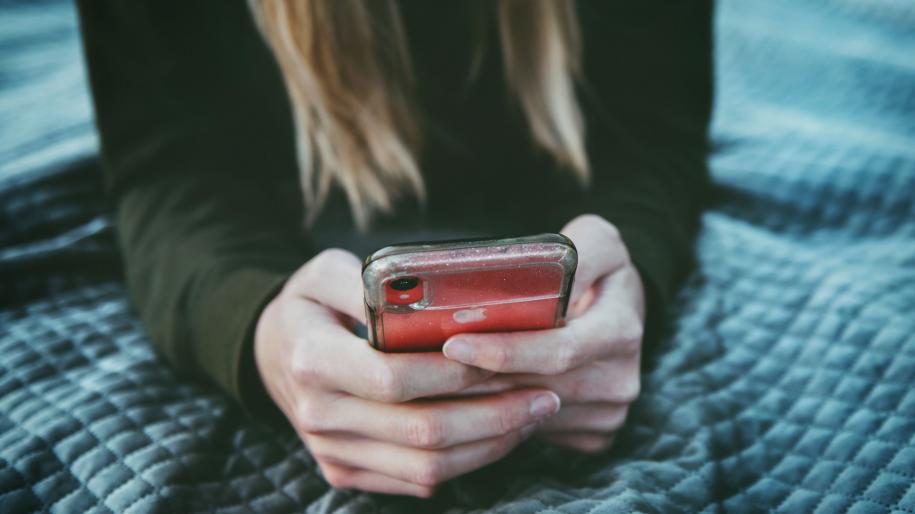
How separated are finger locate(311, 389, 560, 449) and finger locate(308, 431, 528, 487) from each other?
10 mm

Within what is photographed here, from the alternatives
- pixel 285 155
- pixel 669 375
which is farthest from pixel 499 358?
pixel 285 155

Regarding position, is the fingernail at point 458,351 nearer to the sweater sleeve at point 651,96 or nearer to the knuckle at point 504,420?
the knuckle at point 504,420

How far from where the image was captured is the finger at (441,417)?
0.38 metres

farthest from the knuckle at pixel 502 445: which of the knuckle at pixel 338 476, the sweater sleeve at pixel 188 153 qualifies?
the sweater sleeve at pixel 188 153

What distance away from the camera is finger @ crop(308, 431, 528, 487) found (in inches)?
15.3

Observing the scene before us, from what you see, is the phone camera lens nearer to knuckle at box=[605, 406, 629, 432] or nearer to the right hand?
the right hand

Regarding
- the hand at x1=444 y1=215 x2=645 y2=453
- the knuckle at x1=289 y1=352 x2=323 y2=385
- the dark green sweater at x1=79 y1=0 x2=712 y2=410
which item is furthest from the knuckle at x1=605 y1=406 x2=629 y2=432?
the knuckle at x1=289 y1=352 x2=323 y2=385

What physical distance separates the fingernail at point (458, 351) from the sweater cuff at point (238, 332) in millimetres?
175

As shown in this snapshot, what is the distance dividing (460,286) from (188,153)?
444mm

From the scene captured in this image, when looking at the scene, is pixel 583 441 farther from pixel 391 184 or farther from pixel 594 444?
pixel 391 184

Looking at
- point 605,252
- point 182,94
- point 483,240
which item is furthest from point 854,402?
point 182,94

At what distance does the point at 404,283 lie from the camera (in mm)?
326

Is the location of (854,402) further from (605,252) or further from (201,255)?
(201,255)

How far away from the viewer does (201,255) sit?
539 mm
